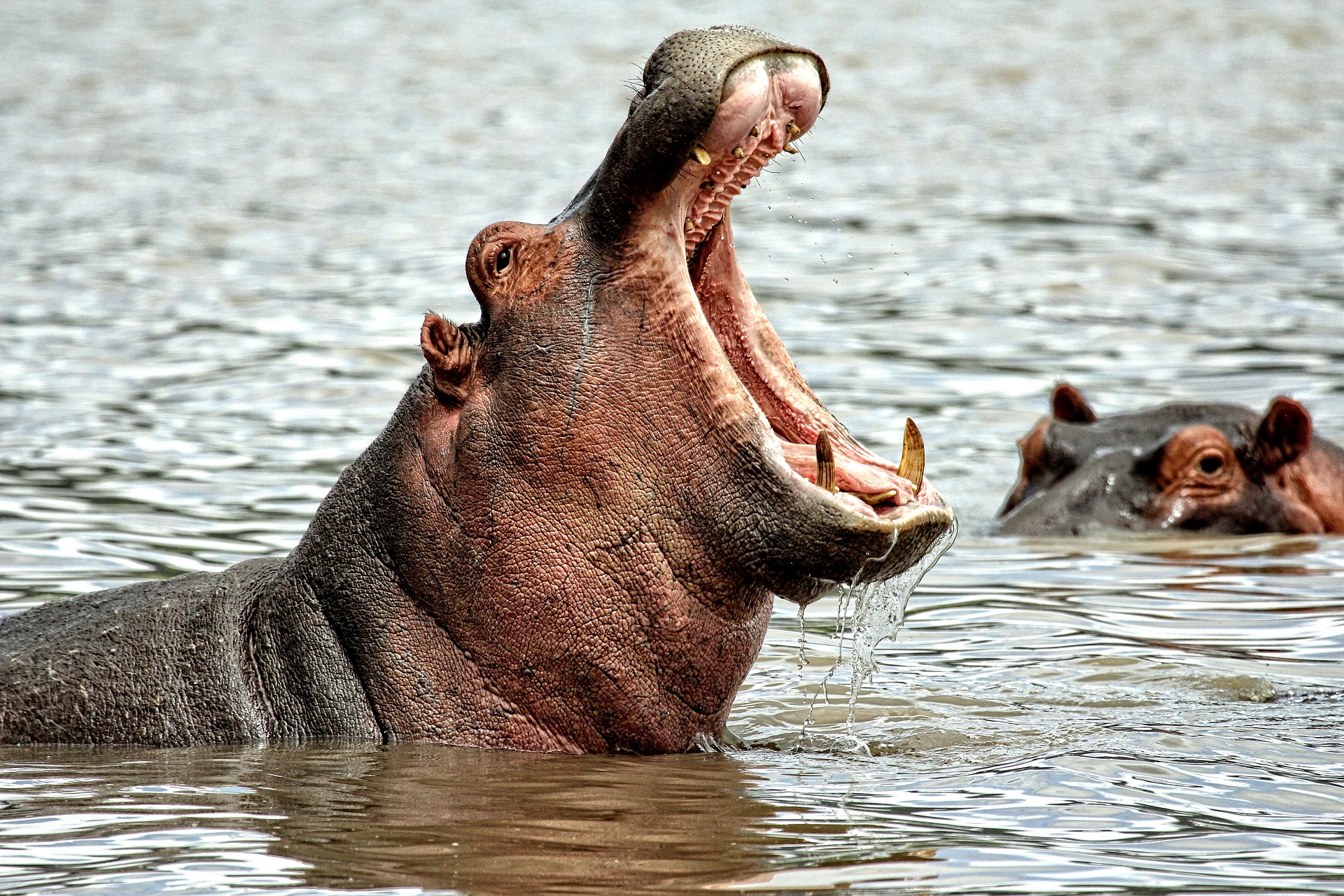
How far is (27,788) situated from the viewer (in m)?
4.67

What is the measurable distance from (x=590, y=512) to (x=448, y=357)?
510 millimetres

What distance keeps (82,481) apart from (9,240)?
8.09m

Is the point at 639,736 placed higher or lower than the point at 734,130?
lower

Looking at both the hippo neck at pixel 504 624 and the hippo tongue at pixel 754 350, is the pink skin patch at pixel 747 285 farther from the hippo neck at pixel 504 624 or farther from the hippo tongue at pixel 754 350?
the hippo neck at pixel 504 624

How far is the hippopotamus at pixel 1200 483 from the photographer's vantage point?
904 centimetres

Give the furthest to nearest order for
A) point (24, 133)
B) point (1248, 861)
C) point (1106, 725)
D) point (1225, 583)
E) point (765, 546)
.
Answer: point (24, 133)
point (1225, 583)
point (1106, 725)
point (765, 546)
point (1248, 861)

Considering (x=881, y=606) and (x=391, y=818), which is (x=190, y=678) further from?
(x=881, y=606)

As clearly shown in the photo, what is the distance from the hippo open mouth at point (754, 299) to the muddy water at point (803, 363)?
62 cm

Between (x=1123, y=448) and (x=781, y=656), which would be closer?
(x=781, y=656)

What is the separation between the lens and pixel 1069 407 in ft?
32.0

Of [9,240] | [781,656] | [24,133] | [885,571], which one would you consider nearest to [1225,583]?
[781,656]

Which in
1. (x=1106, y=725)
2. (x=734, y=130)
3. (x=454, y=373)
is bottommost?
(x=1106, y=725)

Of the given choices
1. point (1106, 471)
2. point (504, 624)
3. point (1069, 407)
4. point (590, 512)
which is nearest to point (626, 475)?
point (590, 512)

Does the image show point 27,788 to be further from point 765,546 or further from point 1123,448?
point 1123,448
